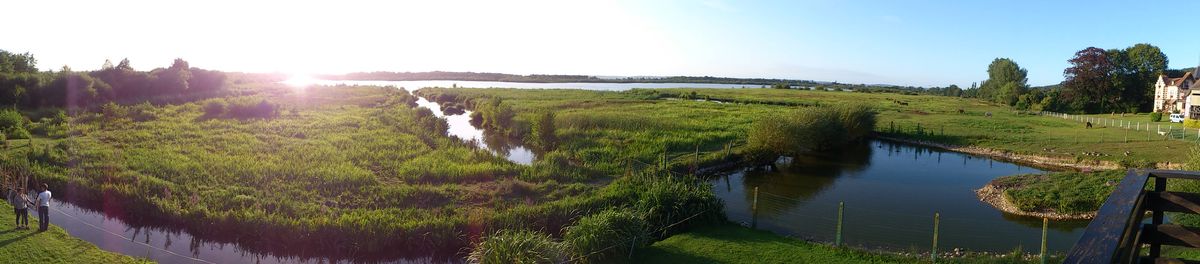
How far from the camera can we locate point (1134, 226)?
380 cm

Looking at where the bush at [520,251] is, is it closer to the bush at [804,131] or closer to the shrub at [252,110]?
the bush at [804,131]

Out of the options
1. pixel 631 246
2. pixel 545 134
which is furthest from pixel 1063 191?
pixel 545 134

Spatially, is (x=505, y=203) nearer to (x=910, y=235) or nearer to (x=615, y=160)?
(x=615, y=160)

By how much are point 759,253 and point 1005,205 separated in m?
15.0

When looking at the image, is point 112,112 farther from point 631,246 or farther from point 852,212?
point 852,212

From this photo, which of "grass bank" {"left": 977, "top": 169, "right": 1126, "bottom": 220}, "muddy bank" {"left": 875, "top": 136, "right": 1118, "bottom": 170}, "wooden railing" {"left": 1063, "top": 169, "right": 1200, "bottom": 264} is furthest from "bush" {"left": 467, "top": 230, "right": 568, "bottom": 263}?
"muddy bank" {"left": 875, "top": 136, "right": 1118, "bottom": 170}

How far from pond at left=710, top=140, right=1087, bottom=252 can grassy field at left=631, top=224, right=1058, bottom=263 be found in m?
2.95

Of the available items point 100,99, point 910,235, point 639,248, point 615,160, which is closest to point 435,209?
point 639,248

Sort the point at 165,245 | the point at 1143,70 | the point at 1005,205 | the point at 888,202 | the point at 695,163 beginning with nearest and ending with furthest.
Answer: the point at 165,245
the point at 1005,205
the point at 888,202
the point at 695,163
the point at 1143,70

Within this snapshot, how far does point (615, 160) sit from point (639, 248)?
1434 centimetres

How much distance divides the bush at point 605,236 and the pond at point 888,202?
677cm

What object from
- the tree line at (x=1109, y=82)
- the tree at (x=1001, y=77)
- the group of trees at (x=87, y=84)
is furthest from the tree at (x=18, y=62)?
the tree at (x=1001, y=77)

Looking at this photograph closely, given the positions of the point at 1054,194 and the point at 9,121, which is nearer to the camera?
the point at 1054,194

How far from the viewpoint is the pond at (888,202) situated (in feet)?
63.1
